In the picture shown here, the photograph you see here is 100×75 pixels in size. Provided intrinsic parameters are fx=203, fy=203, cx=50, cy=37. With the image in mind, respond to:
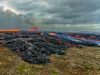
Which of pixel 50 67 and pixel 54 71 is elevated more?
pixel 50 67

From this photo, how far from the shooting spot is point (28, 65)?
56125 mm

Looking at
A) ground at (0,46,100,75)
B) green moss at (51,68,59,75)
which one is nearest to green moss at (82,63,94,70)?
ground at (0,46,100,75)

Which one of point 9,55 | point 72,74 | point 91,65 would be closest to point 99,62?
point 91,65

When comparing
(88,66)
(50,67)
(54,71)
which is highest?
(50,67)

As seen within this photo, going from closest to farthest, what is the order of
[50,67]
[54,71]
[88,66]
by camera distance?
1. [54,71]
2. [50,67]
3. [88,66]

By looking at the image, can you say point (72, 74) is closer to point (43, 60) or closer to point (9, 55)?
point (43, 60)

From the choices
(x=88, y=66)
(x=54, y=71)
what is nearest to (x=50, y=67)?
(x=54, y=71)

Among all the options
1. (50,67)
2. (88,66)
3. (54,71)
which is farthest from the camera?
(88,66)

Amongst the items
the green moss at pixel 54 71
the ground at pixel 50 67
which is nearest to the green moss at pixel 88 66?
the ground at pixel 50 67

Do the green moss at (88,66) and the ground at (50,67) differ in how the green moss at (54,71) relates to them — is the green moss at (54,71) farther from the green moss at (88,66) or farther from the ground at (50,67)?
the green moss at (88,66)

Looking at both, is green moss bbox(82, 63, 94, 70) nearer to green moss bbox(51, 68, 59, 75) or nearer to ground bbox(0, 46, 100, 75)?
ground bbox(0, 46, 100, 75)

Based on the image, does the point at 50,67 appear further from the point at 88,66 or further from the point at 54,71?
the point at 88,66

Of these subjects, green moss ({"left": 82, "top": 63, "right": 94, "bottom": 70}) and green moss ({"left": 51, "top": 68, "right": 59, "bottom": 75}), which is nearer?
green moss ({"left": 51, "top": 68, "right": 59, "bottom": 75})

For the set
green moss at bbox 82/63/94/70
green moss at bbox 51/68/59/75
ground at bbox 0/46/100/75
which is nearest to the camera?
ground at bbox 0/46/100/75
